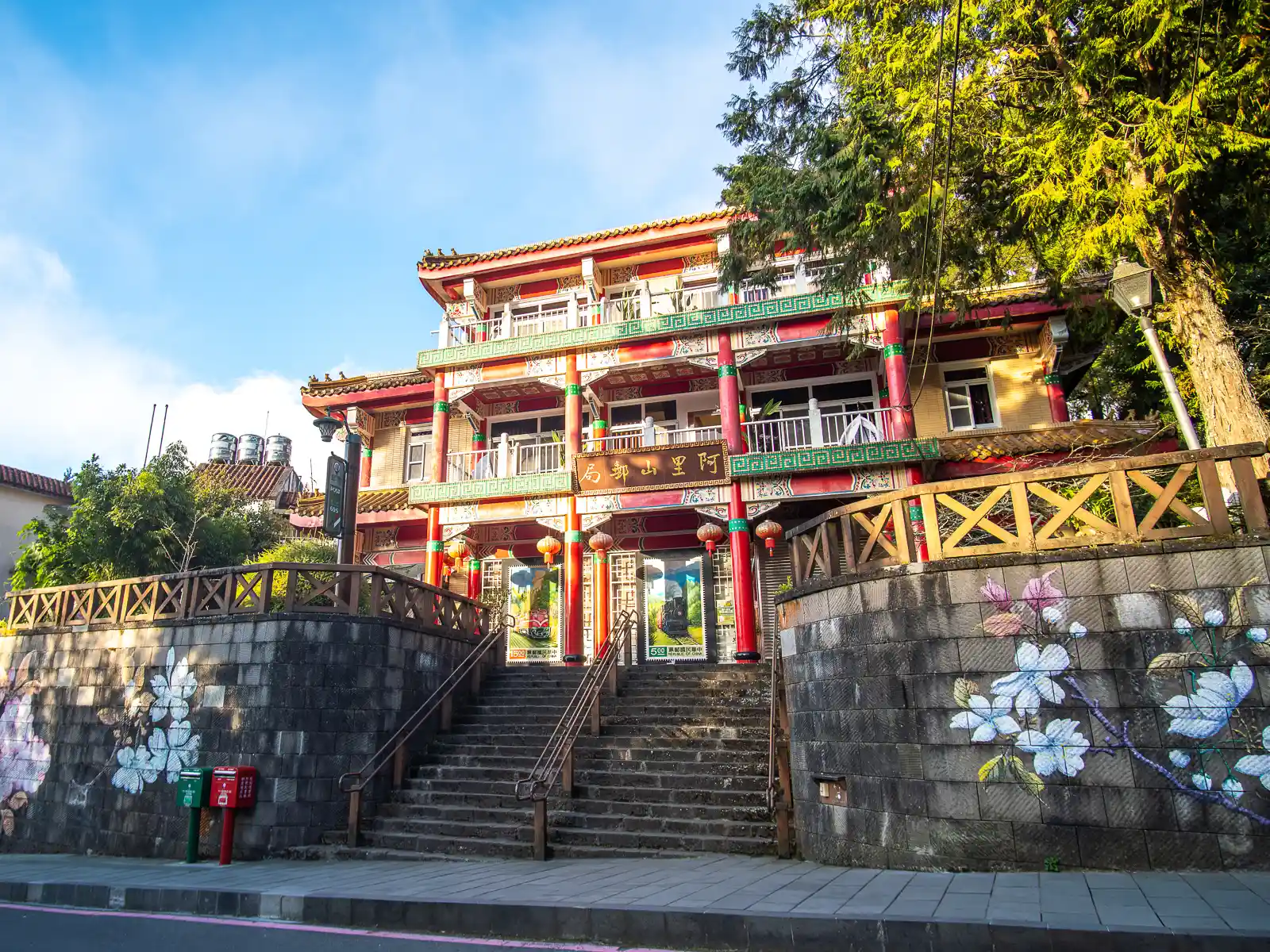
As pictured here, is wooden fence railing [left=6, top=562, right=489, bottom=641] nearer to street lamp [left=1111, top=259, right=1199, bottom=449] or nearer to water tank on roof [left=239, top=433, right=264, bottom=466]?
street lamp [left=1111, top=259, right=1199, bottom=449]

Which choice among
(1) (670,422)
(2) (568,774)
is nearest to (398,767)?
(2) (568,774)

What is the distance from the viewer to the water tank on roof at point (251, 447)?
1596 inches

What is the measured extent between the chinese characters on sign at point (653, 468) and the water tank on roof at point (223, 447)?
3139cm

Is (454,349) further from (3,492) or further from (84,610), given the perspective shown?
(3,492)

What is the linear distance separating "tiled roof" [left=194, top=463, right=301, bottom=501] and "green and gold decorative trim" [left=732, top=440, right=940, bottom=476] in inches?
878

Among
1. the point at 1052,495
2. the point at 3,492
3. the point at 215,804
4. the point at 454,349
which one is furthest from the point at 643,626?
the point at 3,492

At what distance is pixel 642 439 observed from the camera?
54.4ft

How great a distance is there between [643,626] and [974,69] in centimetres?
1139

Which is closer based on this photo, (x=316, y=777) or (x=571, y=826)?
(x=571, y=826)

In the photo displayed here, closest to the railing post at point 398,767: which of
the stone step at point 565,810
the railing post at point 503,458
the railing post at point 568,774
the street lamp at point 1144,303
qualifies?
the stone step at point 565,810

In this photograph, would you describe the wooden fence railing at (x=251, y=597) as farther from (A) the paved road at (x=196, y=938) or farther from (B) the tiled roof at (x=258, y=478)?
(B) the tiled roof at (x=258, y=478)

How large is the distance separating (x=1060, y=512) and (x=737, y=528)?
856 cm

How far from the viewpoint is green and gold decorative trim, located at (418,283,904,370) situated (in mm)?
15539

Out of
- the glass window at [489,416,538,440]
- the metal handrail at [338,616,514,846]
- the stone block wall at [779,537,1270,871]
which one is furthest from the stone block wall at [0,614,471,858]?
the glass window at [489,416,538,440]
